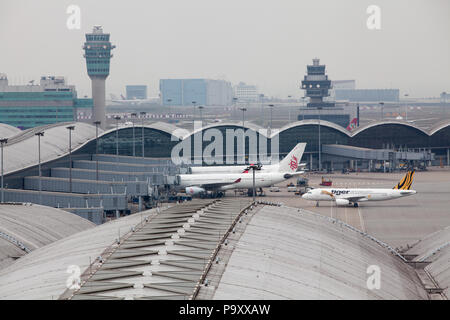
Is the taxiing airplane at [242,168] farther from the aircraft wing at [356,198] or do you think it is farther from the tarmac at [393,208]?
the aircraft wing at [356,198]

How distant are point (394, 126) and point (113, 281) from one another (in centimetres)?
11510

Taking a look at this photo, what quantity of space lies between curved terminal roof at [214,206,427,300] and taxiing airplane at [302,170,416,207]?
4058 centimetres

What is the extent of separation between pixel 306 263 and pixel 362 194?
178 feet

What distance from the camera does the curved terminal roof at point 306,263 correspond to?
27.8 metres

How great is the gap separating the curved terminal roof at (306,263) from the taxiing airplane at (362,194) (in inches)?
1598

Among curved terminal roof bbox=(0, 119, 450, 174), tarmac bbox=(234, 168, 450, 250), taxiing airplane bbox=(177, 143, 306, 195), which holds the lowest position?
Answer: tarmac bbox=(234, 168, 450, 250)

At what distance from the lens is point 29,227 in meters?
47.9

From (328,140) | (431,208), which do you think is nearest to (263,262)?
(431,208)

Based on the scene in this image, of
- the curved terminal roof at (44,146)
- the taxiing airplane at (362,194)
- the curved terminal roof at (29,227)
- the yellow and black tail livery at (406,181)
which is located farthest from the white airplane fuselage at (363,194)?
the curved terminal roof at (29,227)

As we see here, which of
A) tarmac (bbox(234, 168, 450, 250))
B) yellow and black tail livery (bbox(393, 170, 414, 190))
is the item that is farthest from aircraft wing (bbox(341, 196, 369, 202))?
yellow and black tail livery (bbox(393, 170, 414, 190))

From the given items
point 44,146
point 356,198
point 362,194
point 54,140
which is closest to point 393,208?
point 362,194

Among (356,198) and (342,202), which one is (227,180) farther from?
(356,198)

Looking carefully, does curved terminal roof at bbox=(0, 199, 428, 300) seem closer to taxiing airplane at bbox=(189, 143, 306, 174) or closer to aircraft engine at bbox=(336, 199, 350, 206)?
aircraft engine at bbox=(336, 199, 350, 206)

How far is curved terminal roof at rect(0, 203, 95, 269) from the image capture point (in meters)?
42.9
